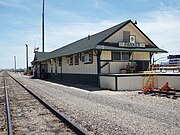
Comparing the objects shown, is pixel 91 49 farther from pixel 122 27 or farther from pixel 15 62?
pixel 15 62

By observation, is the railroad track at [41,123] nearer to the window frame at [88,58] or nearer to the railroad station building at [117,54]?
the railroad station building at [117,54]

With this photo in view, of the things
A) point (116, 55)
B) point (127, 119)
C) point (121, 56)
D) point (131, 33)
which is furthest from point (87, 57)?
point (127, 119)

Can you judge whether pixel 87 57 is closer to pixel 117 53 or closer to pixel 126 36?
pixel 117 53

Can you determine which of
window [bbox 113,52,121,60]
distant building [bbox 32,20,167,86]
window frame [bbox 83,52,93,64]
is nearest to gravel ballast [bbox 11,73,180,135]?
distant building [bbox 32,20,167,86]

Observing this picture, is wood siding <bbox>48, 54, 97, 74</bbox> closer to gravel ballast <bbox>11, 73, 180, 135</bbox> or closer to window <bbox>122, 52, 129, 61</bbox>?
window <bbox>122, 52, 129, 61</bbox>

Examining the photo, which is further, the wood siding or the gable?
the gable

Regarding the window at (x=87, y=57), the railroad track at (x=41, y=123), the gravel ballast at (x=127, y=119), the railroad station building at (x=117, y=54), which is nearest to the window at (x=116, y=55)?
the railroad station building at (x=117, y=54)

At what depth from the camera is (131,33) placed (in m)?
22.5

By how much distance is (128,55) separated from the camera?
2172 centimetres

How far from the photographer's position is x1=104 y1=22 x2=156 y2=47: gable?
850 inches

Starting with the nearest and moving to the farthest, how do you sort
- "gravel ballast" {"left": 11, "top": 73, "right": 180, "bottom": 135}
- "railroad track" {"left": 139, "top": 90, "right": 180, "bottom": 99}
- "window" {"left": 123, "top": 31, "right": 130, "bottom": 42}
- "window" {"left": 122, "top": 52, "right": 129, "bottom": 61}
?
"gravel ballast" {"left": 11, "top": 73, "right": 180, "bottom": 135}, "railroad track" {"left": 139, "top": 90, "right": 180, "bottom": 99}, "window" {"left": 122, "top": 52, "right": 129, "bottom": 61}, "window" {"left": 123, "top": 31, "right": 130, "bottom": 42}

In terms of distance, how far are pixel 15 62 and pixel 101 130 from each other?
430 feet

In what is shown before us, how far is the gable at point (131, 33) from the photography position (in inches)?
850

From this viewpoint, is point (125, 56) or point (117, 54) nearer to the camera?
point (117, 54)
